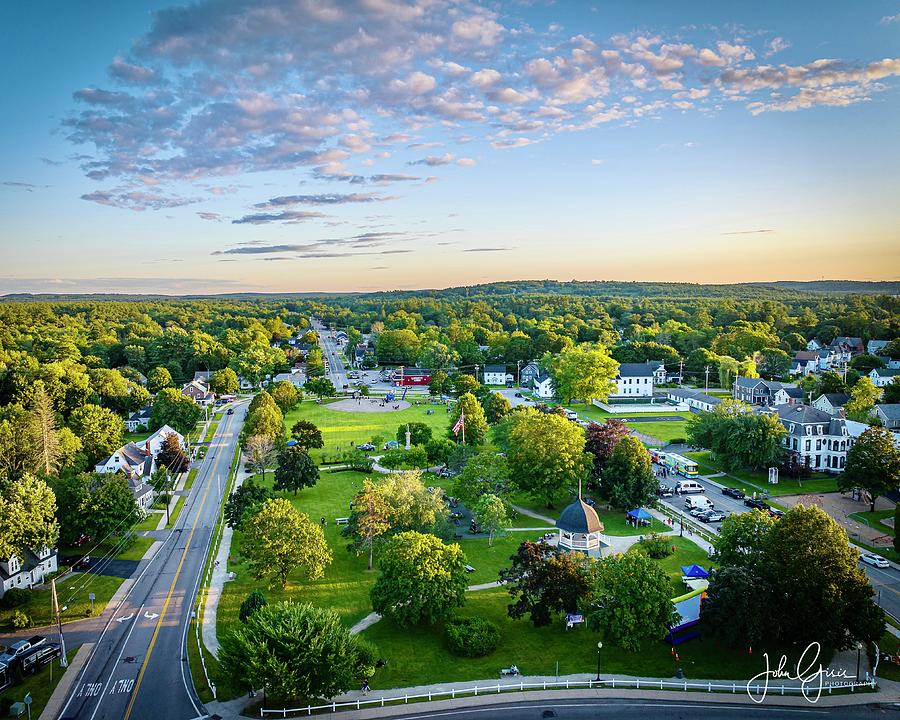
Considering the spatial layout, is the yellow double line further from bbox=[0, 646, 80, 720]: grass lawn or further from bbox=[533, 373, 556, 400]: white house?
bbox=[533, 373, 556, 400]: white house

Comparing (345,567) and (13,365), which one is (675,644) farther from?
(13,365)

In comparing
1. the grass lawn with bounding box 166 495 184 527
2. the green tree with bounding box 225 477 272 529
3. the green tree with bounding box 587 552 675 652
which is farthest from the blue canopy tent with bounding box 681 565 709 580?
the grass lawn with bounding box 166 495 184 527

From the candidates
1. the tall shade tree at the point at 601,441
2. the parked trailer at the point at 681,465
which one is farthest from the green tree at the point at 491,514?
the parked trailer at the point at 681,465

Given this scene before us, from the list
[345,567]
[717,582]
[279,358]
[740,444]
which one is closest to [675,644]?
[717,582]

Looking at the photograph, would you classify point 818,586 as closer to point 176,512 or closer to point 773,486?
point 773,486

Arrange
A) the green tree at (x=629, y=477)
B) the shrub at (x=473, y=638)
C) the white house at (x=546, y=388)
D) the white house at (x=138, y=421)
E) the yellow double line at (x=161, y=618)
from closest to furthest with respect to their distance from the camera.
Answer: the yellow double line at (x=161, y=618) → the shrub at (x=473, y=638) → the green tree at (x=629, y=477) → the white house at (x=138, y=421) → the white house at (x=546, y=388)

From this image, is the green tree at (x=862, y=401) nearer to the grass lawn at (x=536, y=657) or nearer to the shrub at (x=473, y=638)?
the grass lawn at (x=536, y=657)

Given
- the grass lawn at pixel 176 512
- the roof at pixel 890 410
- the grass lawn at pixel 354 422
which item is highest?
the roof at pixel 890 410
